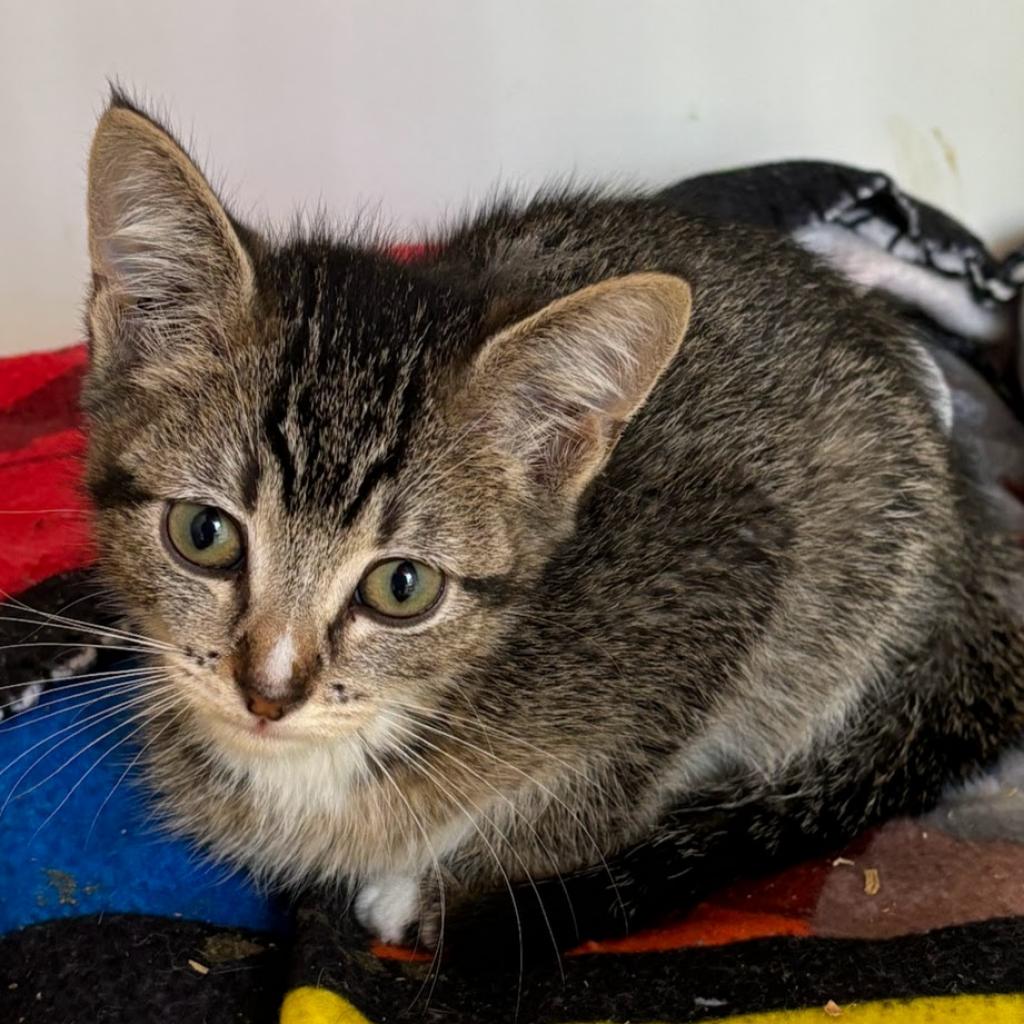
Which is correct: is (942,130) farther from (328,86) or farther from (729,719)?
(729,719)

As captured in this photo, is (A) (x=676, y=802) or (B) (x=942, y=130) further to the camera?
(B) (x=942, y=130)

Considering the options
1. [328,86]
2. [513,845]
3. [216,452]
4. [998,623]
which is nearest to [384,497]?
[216,452]

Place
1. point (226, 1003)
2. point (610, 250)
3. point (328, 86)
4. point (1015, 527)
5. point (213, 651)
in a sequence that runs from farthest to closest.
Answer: point (328, 86) < point (1015, 527) < point (610, 250) < point (226, 1003) < point (213, 651)

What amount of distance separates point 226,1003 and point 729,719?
0.67m

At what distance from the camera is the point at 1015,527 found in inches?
80.6

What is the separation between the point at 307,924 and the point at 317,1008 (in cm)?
18

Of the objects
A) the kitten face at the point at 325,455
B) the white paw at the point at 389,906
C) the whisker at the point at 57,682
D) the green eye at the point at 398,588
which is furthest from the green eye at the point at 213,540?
the white paw at the point at 389,906

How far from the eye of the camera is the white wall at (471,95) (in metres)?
2.15

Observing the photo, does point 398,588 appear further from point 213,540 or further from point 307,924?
point 307,924

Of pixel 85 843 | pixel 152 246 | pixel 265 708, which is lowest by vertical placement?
pixel 85 843

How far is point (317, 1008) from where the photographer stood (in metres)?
1.07

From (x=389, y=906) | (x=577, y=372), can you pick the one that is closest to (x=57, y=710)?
(x=389, y=906)

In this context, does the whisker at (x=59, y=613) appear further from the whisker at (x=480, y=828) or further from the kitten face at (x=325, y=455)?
the whisker at (x=480, y=828)

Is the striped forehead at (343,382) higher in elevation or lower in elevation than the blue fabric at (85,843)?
higher
